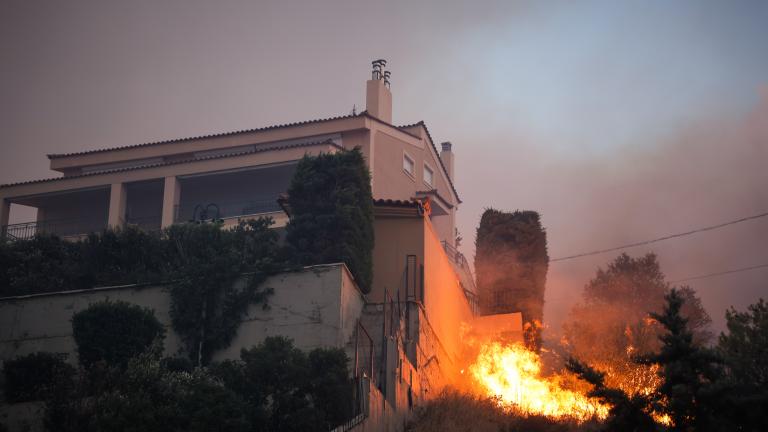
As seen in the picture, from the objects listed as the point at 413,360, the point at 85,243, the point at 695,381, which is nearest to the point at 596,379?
the point at 695,381

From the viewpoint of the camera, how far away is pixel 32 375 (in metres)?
21.7

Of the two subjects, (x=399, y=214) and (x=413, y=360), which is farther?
(x=399, y=214)

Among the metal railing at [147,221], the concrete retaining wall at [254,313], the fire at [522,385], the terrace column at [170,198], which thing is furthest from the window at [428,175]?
the concrete retaining wall at [254,313]

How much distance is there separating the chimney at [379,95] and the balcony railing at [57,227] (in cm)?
1215

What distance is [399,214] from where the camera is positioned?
28031 mm

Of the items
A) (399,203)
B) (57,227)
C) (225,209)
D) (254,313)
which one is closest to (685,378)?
(254,313)

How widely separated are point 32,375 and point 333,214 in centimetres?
841

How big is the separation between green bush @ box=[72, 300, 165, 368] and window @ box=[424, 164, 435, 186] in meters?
21.5

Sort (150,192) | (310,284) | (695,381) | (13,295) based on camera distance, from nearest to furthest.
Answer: (695,381)
(310,284)
(13,295)
(150,192)

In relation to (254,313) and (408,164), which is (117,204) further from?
(254,313)

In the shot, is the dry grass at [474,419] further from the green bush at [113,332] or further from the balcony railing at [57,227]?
the balcony railing at [57,227]

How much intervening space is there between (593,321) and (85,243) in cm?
2299

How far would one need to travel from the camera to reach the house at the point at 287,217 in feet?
76.5

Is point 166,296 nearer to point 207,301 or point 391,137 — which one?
point 207,301
